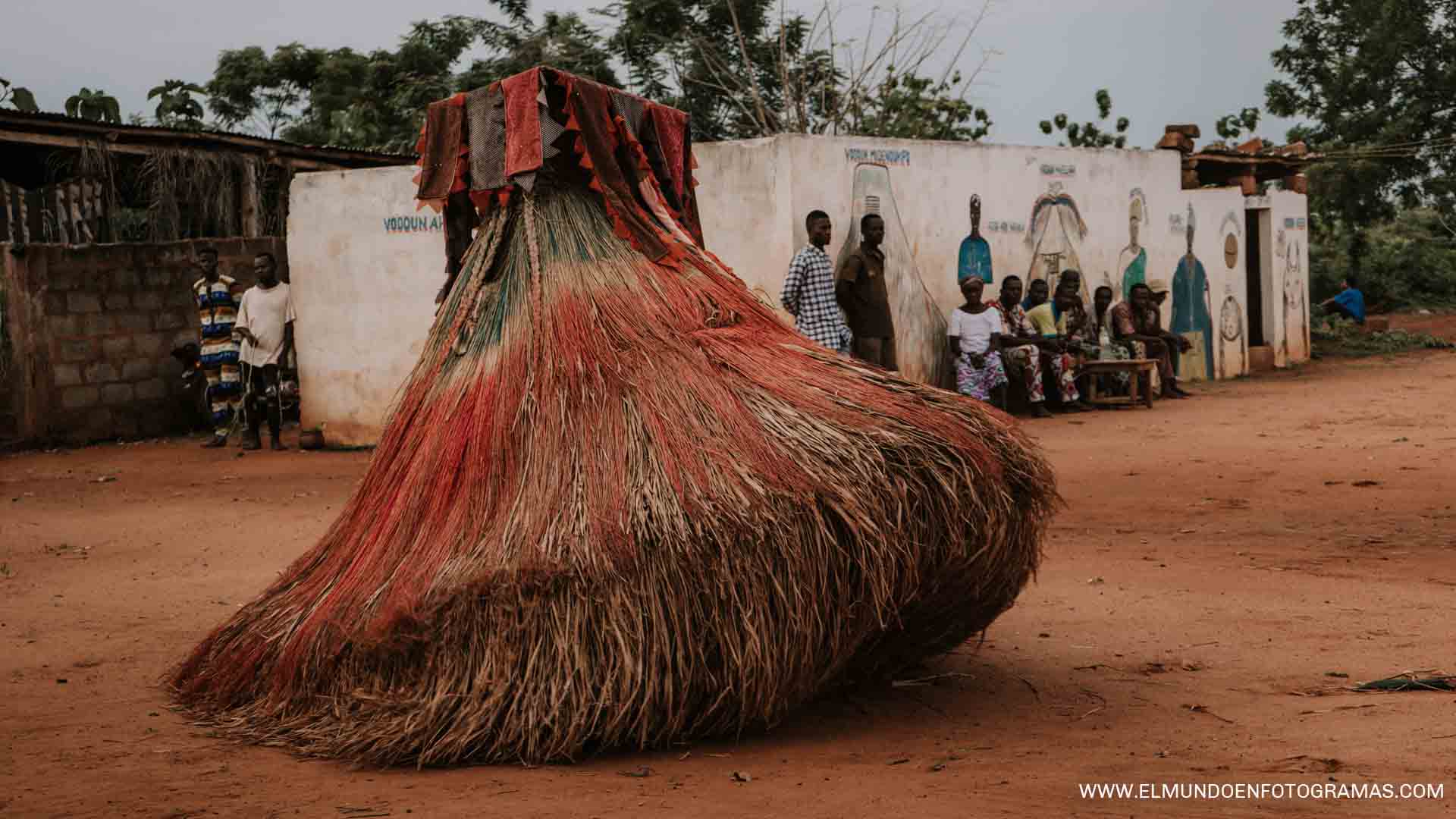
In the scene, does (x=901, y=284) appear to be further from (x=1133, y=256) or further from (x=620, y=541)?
(x=620, y=541)

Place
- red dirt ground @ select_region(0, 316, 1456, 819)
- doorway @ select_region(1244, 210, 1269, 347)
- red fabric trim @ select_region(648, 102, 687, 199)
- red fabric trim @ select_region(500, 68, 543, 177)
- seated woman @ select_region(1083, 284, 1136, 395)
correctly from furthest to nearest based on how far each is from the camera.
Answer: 1. doorway @ select_region(1244, 210, 1269, 347)
2. seated woman @ select_region(1083, 284, 1136, 395)
3. red fabric trim @ select_region(648, 102, 687, 199)
4. red fabric trim @ select_region(500, 68, 543, 177)
5. red dirt ground @ select_region(0, 316, 1456, 819)

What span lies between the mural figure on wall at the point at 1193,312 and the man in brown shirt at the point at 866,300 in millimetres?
5834

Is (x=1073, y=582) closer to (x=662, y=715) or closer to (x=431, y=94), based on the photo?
(x=662, y=715)

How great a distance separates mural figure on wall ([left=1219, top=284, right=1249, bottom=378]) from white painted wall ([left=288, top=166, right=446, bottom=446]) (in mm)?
9165

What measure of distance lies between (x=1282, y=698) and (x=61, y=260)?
38.7 ft

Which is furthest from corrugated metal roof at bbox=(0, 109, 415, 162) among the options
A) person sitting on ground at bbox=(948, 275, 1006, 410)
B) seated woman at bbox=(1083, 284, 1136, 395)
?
seated woman at bbox=(1083, 284, 1136, 395)

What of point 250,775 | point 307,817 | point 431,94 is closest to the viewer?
point 307,817

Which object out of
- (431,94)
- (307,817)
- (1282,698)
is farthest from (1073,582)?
(431,94)

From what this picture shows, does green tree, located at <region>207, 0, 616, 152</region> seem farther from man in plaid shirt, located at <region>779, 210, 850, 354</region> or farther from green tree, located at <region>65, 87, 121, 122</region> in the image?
man in plaid shirt, located at <region>779, 210, 850, 354</region>

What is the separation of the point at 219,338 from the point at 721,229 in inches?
167

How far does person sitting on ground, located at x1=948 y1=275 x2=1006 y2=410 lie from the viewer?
12.5m

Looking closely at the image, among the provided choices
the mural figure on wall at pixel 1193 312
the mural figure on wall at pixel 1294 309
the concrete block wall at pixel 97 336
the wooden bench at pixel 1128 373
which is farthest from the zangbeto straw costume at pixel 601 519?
the mural figure on wall at pixel 1294 309

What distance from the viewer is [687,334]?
4.20 m

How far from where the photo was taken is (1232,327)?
16938 mm
